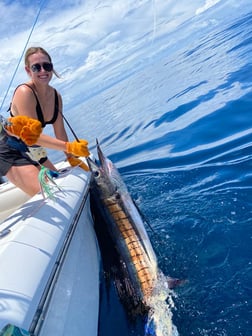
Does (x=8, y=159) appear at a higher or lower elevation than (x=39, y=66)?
lower

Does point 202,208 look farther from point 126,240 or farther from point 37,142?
point 37,142

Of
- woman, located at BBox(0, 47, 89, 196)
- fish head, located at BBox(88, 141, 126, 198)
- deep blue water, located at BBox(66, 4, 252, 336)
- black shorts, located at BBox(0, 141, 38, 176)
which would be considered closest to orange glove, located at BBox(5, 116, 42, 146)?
woman, located at BBox(0, 47, 89, 196)

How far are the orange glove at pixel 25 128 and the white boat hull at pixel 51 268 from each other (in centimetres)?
59

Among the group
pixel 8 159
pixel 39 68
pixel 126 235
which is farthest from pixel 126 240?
pixel 39 68

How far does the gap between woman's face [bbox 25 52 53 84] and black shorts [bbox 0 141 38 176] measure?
85 centimetres

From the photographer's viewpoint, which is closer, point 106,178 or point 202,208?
point 106,178

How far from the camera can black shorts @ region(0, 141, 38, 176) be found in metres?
3.46

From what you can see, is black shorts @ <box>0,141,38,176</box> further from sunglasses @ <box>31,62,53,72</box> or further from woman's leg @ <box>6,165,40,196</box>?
sunglasses @ <box>31,62,53,72</box>

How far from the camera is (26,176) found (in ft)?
11.3

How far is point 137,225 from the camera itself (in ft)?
10.2

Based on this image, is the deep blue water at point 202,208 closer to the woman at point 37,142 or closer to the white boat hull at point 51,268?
the white boat hull at point 51,268

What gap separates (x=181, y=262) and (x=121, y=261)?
0.64 m

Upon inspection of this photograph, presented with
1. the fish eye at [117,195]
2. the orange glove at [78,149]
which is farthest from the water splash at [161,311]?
the orange glove at [78,149]

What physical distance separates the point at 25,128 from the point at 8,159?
0.77 metres
